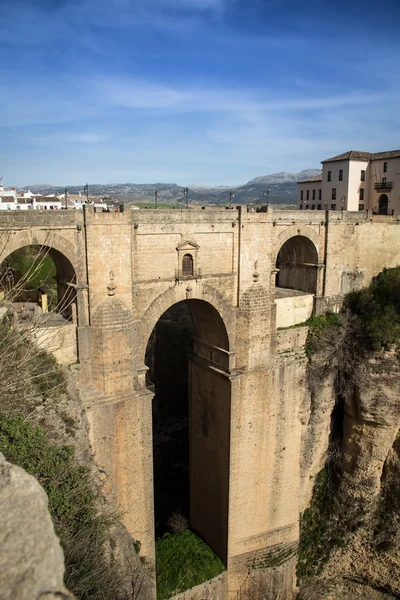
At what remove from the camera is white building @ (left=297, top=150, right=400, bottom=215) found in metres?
29.1

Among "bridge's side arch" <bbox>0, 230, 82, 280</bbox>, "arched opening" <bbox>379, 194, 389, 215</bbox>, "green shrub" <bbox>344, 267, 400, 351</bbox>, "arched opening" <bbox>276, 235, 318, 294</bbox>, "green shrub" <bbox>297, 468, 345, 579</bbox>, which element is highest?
"arched opening" <bbox>379, 194, 389, 215</bbox>

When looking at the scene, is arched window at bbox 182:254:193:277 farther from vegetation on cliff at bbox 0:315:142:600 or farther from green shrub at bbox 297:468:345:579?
green shrub at bbox 297:468:345:579

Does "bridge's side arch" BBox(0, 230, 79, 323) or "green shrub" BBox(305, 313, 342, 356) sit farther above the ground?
"bridge's side arch" BBox(0, 230, 79, 323)

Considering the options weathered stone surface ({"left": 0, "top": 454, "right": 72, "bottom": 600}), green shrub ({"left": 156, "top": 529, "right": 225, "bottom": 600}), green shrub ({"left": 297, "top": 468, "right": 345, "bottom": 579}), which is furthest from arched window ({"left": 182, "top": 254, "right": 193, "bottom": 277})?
weathered stone surface ({"left": 0, "top": 454, "right": 72, "bottom": 600})

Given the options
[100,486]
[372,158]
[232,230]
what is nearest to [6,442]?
[100,486]

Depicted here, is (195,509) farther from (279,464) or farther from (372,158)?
(372,158)

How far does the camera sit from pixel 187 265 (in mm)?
15039

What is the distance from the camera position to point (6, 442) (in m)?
8.62

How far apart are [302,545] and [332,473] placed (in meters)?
2.95

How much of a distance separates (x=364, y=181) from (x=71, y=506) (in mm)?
27587

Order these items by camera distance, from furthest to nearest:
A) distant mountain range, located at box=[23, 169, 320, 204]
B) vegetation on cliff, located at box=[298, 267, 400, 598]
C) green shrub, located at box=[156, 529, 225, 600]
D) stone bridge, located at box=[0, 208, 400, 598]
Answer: distant mountain range, located at box=[23, 169, 320, 204]
vegetation on cliff, located at box=[298, 267, 400, 598]
green shrub, located at box=[156, 529, 225, 600]
stone bridge, located at box=[0, 208, 400, 598]

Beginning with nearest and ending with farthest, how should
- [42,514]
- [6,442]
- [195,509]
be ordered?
[42,514]
[6,442]
[195,509]

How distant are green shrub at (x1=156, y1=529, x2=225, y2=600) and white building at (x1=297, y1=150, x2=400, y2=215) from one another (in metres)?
19.7

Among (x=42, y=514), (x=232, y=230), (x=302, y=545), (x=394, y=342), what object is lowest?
(x=302, y=545)
